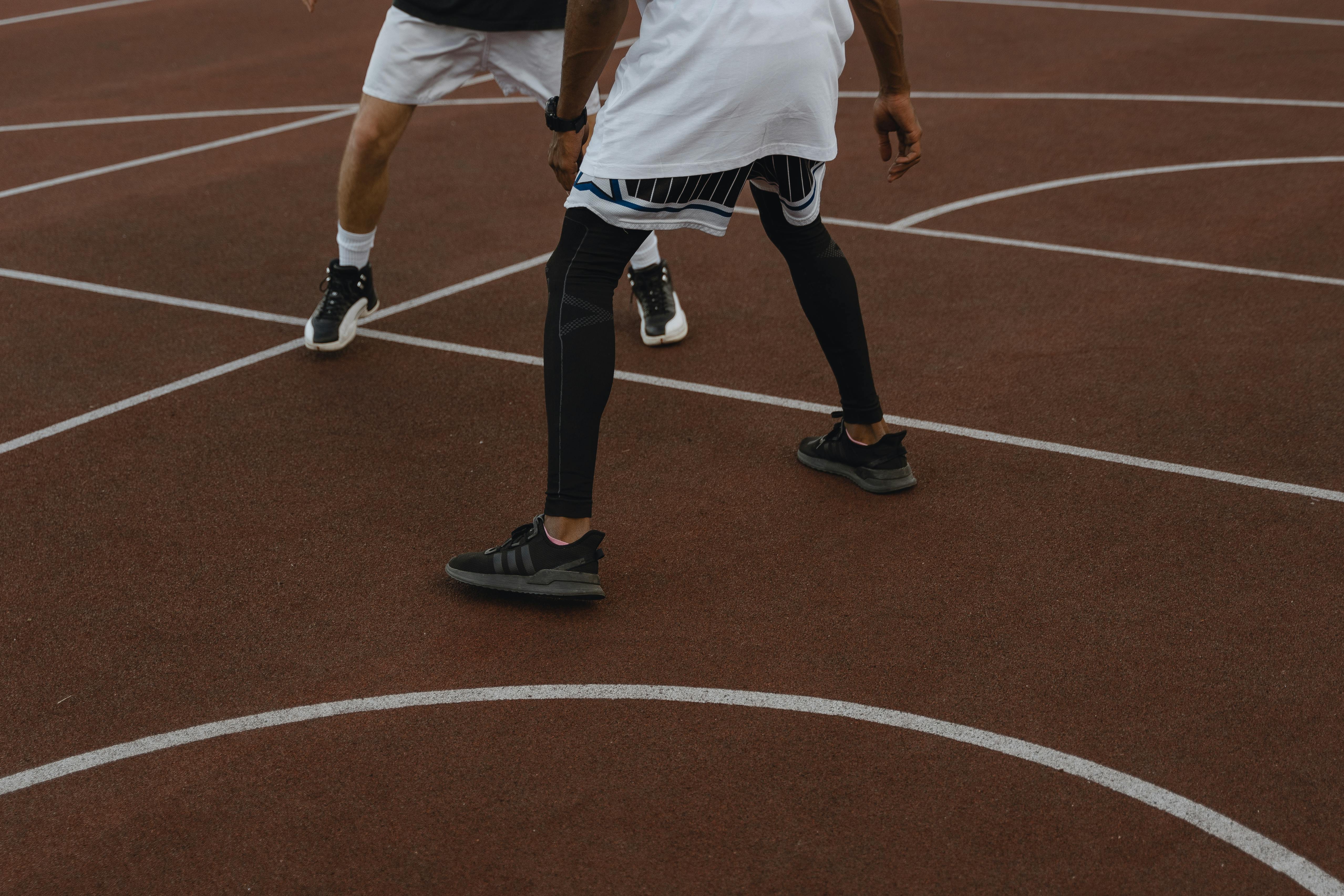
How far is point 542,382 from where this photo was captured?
4.98 metres

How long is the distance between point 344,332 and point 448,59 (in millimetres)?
1165

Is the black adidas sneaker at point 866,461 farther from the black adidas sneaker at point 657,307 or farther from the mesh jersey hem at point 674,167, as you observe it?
the black adidas sneaker at point 657,307

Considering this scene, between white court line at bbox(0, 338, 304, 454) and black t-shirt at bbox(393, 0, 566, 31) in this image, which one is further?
black t-shirt at bbox(393, 0, 566, 31)

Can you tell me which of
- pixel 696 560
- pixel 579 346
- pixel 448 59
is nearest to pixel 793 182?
pixel 579 346

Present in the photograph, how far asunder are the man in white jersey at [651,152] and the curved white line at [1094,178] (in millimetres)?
3110

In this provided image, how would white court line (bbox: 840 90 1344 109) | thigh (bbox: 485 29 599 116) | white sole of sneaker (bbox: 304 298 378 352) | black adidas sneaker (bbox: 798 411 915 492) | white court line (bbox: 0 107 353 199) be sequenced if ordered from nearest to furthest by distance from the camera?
black adidas sneaker (bbox: 798 411 915 492)
thigh (bbox: 485 29 599 116)
white sole of sneaker (bbox: 304 298 378 352)
white court line (bbox: 0 107 353 199)
white court line (bbox: 840 90 1344 109)

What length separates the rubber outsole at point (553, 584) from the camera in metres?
3.39

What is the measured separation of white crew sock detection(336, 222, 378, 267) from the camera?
5.12 m

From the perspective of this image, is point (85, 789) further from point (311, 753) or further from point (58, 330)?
point (58, 330)

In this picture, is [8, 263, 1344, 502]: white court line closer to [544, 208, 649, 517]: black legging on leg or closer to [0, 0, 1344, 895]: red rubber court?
[0, 0, 1344, 895]: red rubber court

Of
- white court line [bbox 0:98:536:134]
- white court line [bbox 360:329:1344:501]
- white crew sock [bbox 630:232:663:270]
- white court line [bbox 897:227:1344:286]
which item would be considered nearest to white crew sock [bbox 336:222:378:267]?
white court line [bbox 360:329:1344:501]

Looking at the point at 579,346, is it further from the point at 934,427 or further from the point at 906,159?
the point at 934,427

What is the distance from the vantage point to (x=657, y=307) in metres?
5.21

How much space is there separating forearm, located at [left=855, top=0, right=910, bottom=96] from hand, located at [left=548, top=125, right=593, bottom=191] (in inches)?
5.3
